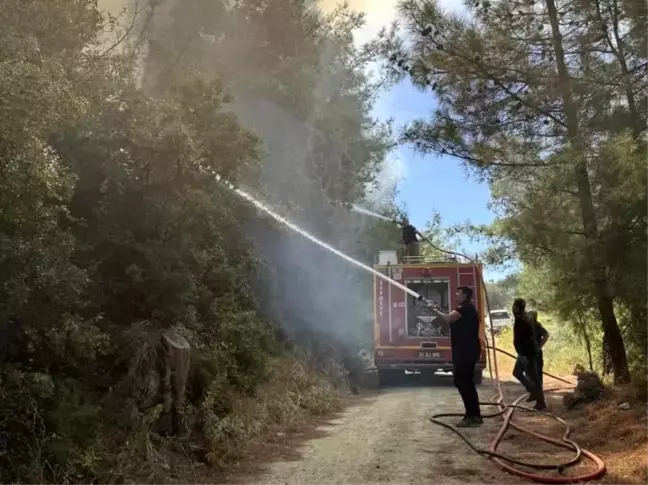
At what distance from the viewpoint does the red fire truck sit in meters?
14.3

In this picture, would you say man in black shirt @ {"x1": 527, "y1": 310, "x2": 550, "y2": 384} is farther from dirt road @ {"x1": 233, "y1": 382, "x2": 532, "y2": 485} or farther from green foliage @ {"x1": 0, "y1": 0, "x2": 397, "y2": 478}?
green foliage @ {"x1": 0, "y1": 0, "x2": 397, "y2": 478}

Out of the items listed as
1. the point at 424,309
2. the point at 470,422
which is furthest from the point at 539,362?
the point at 424,309

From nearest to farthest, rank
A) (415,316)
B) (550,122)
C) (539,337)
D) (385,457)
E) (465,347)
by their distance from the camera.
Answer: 1. (385,457)
2. (465,347)
3. (550,122)
4. (539,337)
5. (415,316)

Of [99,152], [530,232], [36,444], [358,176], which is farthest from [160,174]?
[358,176]

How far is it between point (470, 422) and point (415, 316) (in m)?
6.85

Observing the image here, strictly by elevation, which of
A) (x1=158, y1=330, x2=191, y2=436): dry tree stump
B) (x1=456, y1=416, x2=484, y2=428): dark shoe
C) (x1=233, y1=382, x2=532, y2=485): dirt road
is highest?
(x1=158, y1=330, x2=191, y2=436): dry tree stump

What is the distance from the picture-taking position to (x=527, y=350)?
30.3 ft

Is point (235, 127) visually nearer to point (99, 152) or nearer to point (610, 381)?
point (99, 152)

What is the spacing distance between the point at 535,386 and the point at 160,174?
236 inches

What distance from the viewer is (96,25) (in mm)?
6590

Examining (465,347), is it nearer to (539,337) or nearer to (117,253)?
(539,337)

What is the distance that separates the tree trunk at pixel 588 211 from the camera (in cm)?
747

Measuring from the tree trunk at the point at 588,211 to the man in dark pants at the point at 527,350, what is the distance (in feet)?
3.20

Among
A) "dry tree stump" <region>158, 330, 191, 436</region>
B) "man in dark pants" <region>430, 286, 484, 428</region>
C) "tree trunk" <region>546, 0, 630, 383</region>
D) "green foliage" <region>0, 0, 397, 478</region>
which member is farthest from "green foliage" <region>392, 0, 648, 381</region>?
"dry tree stump" <region>158, 330, 191, 436</region>
